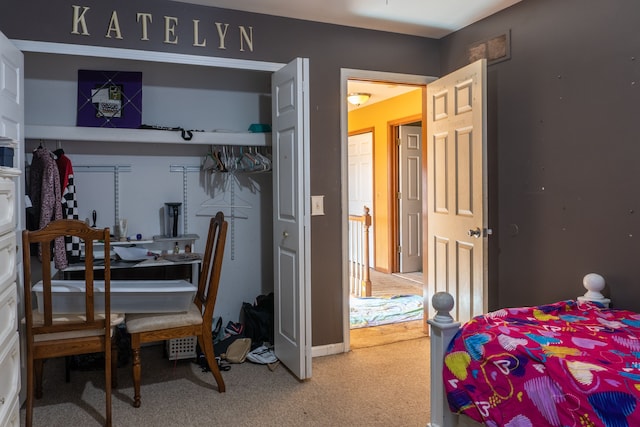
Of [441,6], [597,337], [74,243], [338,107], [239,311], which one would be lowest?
[239,311]

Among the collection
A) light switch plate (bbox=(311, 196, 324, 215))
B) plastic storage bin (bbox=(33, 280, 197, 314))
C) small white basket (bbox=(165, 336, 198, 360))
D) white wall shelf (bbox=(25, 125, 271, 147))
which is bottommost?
small white basket (bbox=(165, 336, 198, 360))

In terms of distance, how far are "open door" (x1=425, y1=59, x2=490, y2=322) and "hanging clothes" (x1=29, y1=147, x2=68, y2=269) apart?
2.58 metres

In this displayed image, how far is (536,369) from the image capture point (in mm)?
1723

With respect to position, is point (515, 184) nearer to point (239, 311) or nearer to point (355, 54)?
point (355, 54)

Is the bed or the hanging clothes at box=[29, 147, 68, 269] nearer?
the bed

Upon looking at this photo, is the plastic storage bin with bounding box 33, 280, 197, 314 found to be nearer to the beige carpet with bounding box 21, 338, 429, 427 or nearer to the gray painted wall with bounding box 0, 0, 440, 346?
the beige carpet with bounding box 21, 338, 429, 427

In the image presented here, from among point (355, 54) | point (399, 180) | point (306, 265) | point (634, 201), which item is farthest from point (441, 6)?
point (399, 180)

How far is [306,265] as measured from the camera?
3029mm

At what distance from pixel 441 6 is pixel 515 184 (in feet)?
4.23

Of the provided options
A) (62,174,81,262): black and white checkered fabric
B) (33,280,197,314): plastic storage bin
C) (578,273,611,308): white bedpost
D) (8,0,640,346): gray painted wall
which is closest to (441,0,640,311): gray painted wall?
(8,0,640,346): gray painted wall

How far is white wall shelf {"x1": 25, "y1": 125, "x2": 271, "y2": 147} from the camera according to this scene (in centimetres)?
313

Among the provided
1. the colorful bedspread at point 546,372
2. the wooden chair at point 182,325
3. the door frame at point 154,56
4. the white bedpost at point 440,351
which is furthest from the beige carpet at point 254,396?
the colorful bedspread at point 546,372

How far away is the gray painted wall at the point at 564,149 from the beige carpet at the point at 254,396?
3.38 ft

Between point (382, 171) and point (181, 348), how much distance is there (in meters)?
4.13
